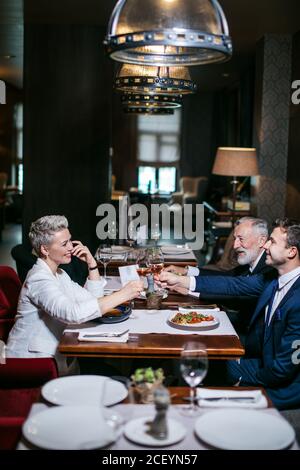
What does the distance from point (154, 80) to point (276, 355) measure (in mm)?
1907

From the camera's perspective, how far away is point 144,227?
5.99 metres

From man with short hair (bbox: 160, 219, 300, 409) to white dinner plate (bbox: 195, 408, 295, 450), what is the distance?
2.59ft

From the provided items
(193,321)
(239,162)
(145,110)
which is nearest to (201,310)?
(193,321)

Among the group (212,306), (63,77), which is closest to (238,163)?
(63,77)

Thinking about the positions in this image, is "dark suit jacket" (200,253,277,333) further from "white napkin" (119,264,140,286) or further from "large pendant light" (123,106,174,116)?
"large pendant light" (123,106,174,116)

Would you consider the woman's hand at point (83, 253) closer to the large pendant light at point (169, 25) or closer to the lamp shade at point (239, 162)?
the large pendant light at point (169, 25)

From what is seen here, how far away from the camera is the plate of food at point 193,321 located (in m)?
3.10

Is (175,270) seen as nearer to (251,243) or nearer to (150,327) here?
(251,243)

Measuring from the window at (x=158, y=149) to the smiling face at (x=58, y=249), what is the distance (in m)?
13.9

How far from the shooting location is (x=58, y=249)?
3.24 meters

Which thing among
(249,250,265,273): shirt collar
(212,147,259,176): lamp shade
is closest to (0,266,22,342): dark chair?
(249,250,265,273): shirt collar

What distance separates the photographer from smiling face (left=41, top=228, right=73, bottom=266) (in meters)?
3.24

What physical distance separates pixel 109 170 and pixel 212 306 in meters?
4.72

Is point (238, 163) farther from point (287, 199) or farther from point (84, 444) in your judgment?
point (84, 444)
